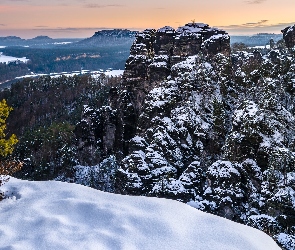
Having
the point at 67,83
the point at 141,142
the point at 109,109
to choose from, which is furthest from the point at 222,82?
the point at 67,83

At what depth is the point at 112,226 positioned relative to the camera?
745 centimetres

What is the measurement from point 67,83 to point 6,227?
167 metres

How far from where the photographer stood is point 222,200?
28000mm

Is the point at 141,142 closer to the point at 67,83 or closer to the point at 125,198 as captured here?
the point at 125,198

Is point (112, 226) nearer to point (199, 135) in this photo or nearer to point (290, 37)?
point (199, 135)

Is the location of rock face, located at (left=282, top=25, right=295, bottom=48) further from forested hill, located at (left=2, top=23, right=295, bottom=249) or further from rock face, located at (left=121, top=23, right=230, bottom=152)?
rock face, located at (left=121, top=23, right=230, bottom=152)

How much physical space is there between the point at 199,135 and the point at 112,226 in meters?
31.2

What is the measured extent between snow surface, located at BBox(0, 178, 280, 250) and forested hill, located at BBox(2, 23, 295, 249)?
1178 centimetres

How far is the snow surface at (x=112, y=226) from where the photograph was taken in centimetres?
683

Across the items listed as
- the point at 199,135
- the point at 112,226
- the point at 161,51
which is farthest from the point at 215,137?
the point at 112,226

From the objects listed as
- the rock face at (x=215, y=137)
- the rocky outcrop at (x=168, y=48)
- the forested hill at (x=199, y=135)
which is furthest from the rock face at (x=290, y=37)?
the rocky outcrop at (x=168, y=48)

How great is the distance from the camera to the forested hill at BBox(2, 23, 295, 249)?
27672 mm

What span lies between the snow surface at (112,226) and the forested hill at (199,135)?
11.8 m

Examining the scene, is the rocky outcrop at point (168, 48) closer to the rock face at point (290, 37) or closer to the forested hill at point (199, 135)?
the forested hill at point (199, 135)
